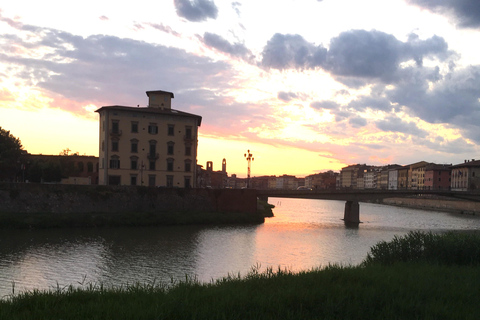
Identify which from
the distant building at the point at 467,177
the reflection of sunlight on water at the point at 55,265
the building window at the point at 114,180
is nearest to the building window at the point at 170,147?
the building window at the point at 114,180

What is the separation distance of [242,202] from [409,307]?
46100mm

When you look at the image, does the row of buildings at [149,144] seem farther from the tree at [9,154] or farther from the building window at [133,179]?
the tree at [9,154]

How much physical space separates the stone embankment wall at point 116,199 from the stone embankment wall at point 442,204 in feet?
180

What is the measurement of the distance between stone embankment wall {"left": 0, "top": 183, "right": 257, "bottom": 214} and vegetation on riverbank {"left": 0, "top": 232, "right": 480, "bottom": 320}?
114 feet

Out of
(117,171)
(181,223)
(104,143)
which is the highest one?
(104,143)

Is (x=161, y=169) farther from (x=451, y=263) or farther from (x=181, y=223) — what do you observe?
(x=451, y=263)

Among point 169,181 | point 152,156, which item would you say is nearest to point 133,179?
point 152,156

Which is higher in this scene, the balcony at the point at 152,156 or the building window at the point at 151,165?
the balcony at the point at 152,156

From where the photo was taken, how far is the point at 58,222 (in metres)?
40.8

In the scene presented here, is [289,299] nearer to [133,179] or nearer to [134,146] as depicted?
[133,179]

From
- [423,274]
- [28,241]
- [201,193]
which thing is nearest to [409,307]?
[423,274]

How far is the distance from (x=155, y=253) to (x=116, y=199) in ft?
66.1

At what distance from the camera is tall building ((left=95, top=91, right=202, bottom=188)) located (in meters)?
55.5

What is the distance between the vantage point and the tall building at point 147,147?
55469 millimetres
